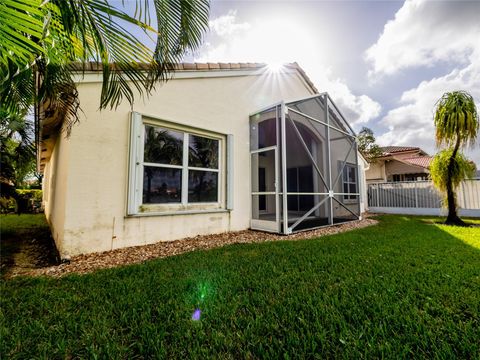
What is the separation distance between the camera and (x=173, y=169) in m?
5.40

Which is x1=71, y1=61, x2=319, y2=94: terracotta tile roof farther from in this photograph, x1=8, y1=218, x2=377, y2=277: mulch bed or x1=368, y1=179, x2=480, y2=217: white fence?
x1=368, y1=179, x2=480, y2=217: white fence

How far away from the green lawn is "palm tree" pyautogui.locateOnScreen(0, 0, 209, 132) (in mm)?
2189

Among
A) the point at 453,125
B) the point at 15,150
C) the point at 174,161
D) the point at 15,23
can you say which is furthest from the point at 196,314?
the point at 453,125

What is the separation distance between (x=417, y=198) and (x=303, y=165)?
7.23 m

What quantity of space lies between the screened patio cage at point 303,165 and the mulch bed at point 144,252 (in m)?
0.86

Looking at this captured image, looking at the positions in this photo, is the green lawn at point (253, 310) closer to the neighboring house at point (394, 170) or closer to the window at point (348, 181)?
the window at point (348, 181)

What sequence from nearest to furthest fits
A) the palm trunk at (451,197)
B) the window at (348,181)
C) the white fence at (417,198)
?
the palm trunk at (451,197) < the white fence at (417,198) < the window at (348,181)

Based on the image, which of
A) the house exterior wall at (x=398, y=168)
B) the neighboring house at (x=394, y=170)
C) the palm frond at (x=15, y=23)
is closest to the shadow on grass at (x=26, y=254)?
the palm frond at (x=15, y=23)

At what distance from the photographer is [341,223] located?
8.40 meters

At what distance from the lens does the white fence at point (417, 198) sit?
10.8m

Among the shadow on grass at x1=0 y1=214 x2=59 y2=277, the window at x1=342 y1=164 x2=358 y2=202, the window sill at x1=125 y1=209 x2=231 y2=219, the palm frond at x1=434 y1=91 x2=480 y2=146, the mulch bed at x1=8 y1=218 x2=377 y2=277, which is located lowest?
the shadow on grass at x1=0 y1=214 x2=59 y2=277

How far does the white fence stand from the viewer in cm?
1076

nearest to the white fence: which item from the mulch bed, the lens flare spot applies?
the mulch bed

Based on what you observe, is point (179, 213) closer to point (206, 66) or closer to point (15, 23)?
point (206, 66)
